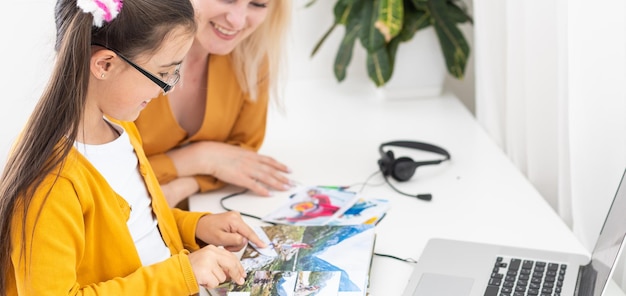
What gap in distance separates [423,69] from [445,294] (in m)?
1.13

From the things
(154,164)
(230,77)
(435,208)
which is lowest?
(435,208)

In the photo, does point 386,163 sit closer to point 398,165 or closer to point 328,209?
point 398,165

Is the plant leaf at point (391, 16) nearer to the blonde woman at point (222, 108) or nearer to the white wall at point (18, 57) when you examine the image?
the blonde woman at point (222, 108)

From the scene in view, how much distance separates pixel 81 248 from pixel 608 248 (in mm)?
693

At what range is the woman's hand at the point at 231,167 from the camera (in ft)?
5.39

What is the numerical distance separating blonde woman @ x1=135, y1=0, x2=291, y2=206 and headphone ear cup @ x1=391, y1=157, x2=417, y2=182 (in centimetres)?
22

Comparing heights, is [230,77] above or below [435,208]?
above

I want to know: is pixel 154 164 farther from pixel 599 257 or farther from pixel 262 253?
pixel 599 257

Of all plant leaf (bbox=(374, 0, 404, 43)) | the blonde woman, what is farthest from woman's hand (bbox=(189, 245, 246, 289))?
plant leaf (bbox=(374, 0, 404, 43))

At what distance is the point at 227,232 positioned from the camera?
132cm

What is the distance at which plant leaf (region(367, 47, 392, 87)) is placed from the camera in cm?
Answer: 216

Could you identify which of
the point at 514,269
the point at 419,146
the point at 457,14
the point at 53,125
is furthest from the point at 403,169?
the point at 53,125

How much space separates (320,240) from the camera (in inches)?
51.6

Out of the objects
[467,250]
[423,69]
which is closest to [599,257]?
[467,250]
